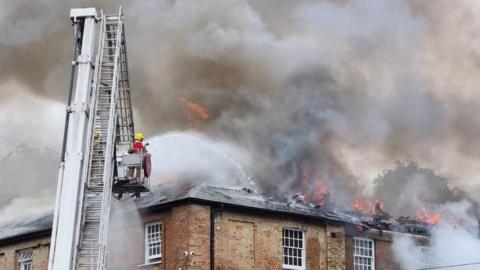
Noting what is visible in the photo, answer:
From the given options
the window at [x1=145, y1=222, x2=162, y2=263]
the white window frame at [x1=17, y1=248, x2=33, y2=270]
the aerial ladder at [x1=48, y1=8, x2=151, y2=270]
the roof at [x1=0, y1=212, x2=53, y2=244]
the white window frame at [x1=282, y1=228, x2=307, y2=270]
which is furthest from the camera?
the white window frame at [x1=17, y1=248, x2=33, y2=270]

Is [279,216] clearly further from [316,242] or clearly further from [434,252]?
[434,252]

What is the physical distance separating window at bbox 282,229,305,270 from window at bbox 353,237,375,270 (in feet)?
8.89

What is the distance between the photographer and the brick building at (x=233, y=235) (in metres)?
37.6

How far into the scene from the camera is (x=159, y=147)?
4281 cm

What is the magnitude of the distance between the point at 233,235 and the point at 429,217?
11.1m

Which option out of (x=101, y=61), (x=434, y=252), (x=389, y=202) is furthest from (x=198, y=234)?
(x=389, y=202)

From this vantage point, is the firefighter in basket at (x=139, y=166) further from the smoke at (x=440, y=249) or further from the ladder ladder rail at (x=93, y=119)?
the smoke at (x=440, y=249)

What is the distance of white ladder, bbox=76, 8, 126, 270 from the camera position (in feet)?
97.2

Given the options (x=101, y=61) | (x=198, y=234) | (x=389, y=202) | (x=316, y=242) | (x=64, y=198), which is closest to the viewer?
(x=64, y=198)

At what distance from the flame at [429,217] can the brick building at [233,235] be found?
3315 mm

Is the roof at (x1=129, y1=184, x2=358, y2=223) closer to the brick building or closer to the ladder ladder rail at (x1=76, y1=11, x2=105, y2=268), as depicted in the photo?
the brick building

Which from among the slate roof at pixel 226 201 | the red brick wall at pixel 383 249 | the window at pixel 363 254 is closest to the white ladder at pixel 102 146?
the slate roof at pixel 226 201

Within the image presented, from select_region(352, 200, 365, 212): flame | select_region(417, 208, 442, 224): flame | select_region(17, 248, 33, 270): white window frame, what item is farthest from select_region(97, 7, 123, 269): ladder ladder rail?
select_region(417, 208, 442, 224): flame

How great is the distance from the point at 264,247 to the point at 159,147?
269 inches
